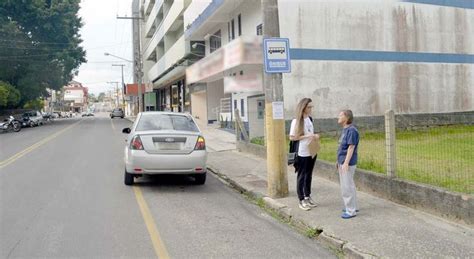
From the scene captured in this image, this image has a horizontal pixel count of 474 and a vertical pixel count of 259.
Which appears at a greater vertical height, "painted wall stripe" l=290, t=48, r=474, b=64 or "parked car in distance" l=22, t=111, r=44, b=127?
"painted wall stripe" l=290, t=48, r=474, b=64

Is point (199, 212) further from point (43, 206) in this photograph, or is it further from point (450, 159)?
point (450, 159)

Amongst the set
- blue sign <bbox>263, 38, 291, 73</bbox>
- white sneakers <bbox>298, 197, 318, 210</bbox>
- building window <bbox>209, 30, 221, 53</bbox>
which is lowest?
white sneakers <bbox>298, 197, 318, 210</bbox>

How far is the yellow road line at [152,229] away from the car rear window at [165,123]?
1.48m

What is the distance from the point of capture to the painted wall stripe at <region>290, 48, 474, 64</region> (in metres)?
19.1

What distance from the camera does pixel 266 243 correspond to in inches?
231

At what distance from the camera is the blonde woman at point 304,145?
732cm

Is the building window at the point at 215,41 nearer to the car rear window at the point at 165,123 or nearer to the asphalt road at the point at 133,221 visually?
the asphalt road at the point at 133,221

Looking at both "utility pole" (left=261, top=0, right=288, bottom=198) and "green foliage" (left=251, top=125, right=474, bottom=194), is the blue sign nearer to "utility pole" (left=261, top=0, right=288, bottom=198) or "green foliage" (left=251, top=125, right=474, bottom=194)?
"utility pole" (left=261, top=0, right=288, bottom=198)

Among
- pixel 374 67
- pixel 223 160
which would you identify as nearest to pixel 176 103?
pixel 374 67

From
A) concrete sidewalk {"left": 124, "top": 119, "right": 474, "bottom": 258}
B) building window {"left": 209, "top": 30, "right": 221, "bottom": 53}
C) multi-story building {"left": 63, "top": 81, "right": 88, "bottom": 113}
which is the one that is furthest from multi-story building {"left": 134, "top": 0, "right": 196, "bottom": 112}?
multi-story building {"left": 63, "top": 81, "right": 88, "bottom": 113}

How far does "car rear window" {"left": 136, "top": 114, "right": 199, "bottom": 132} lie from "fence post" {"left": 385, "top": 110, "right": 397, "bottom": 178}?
158 inches

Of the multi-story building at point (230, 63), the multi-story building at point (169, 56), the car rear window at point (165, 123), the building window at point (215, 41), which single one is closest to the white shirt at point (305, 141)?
the car rear window at point (165, 123)

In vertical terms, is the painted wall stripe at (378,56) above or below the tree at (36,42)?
below

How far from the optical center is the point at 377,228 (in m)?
6.12
